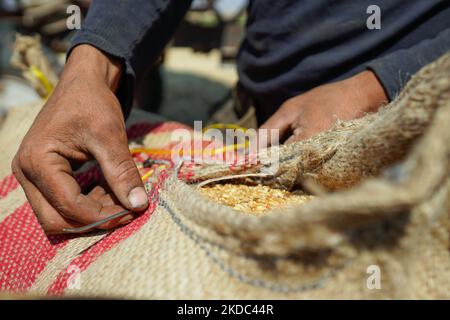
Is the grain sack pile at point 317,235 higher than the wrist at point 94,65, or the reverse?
the wrist at point 94,65

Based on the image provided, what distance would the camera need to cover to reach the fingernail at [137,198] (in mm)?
727

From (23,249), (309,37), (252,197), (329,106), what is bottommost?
(23,249)

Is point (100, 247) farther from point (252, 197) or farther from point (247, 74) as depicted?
point (247, 74)

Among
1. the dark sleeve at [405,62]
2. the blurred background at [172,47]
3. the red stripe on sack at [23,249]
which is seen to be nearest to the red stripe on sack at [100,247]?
the red stripe on sack at [23,249]

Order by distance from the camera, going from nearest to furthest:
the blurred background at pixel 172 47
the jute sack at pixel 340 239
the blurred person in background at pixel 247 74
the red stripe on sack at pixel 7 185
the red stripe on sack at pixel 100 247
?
the jute sack at pixel 340 239 → the red stripe on sack at pixel 100 247 → the blurred person in background at pixel 247 74 → the red stripe on sack at pixel 7 185 → the blurred background at pixel 172 47

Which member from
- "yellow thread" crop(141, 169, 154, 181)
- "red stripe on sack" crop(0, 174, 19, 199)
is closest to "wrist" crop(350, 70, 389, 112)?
"yellow thread" crop(141, 169, 154, 181)

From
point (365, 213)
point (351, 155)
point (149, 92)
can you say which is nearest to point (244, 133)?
point (351, 155)

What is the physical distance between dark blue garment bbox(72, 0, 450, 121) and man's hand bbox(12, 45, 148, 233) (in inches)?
8.5

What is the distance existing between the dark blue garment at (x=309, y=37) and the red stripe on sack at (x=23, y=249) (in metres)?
0.38

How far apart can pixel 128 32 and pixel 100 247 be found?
1.84 ft

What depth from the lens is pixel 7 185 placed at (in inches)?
39.7

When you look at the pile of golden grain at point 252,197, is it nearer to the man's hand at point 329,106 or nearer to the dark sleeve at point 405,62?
the man's hand at point 329,106

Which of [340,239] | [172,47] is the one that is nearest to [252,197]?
[340,239]
